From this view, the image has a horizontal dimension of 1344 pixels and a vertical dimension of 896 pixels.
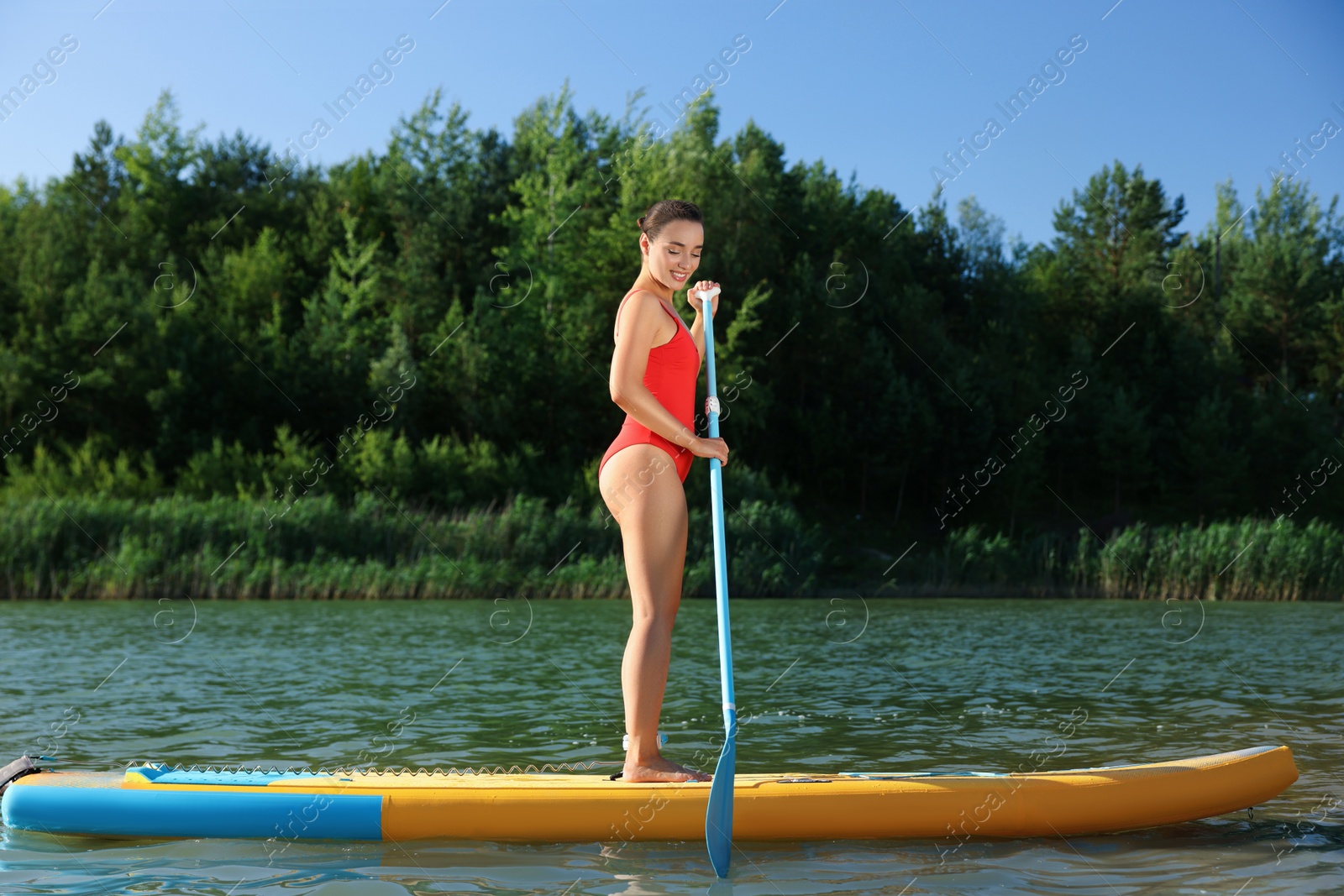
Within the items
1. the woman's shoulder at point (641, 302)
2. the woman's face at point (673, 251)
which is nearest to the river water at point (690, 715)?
the woman's shoulder at point (641, 302)

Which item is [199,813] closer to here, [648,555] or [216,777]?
[216,777]

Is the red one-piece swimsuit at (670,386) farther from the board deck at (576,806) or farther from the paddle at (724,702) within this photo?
the board deck at (576,806)

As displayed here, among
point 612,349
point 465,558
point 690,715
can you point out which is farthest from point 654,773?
point 612,349

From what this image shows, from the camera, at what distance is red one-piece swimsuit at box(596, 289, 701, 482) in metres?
4.29

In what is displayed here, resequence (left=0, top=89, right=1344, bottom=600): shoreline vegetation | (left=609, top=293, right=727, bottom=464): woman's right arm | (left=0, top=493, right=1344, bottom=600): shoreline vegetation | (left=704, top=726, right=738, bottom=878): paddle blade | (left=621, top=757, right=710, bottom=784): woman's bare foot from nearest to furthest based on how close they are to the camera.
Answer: (left=704, top=726, right=738, bottom=878): paddle blade → (left=609, top=293, right=727, bottom=464): woman's right arm → (left=621, top=757, right=710, bottom=784): woman's bare foot → (left=0, top=493, right=1344, bottom=600): shoreline vegetation → (left=0, top=89, right=1344, bottom=600): shoreline vegetation

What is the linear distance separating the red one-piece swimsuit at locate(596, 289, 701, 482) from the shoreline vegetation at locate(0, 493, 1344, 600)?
14.5 metres

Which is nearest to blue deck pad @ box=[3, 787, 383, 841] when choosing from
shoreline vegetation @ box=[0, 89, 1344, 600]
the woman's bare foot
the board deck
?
the board deck

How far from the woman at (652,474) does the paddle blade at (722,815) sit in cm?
29

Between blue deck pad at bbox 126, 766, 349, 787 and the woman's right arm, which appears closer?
the woman's right arm

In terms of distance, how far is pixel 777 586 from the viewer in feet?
76.3

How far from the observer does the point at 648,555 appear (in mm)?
4254

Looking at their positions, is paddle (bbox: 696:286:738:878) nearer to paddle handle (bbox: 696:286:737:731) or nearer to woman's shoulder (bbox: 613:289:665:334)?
paddle handle (bbox: 696:286:737:731)

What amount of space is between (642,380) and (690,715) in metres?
3.88

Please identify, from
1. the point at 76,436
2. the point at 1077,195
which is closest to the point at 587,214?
the point at 76,436
